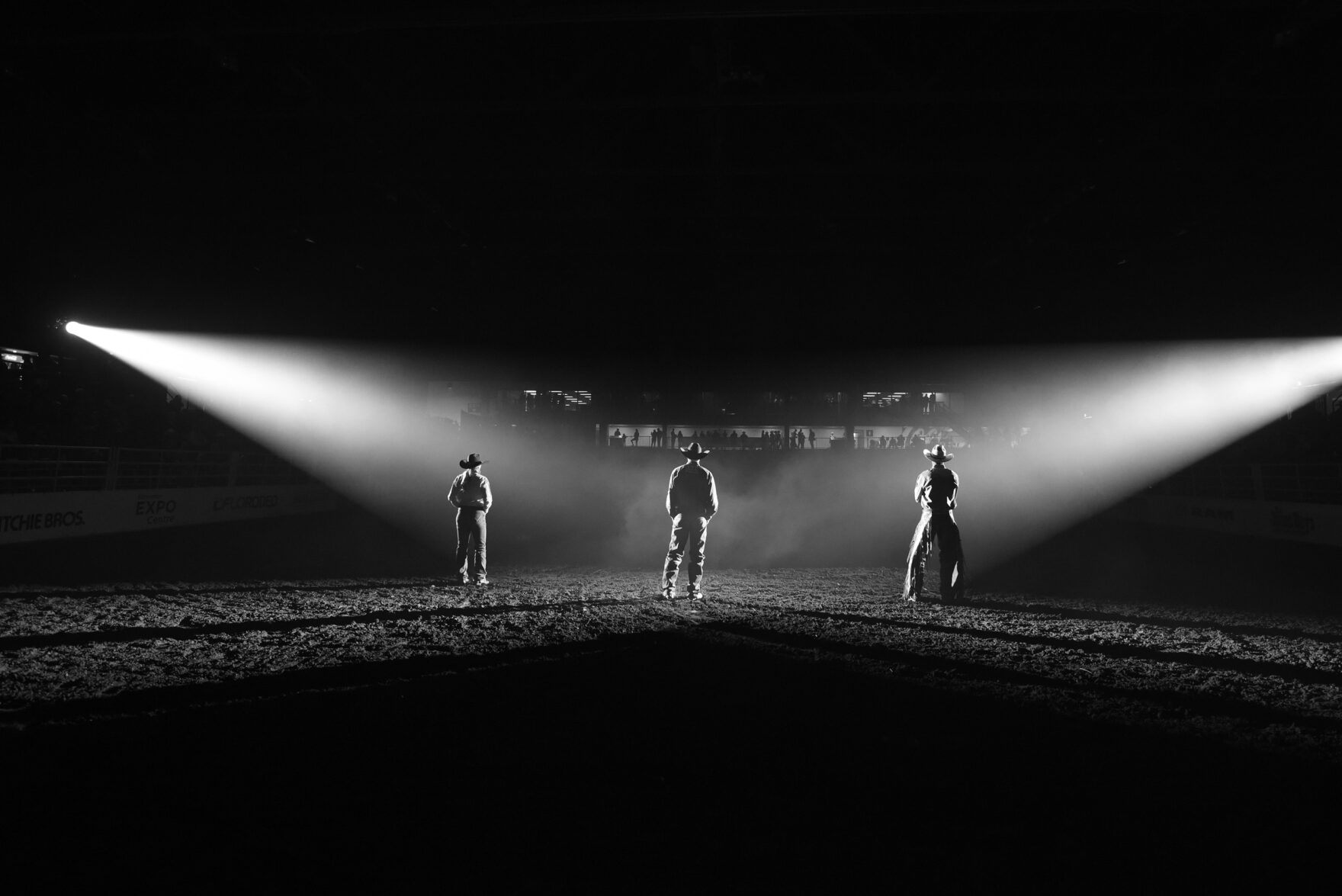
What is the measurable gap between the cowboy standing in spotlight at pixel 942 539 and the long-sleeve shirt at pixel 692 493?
249 centimetres

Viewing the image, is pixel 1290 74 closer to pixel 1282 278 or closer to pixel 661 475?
pixel 1282 278

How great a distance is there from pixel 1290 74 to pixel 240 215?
15093mm

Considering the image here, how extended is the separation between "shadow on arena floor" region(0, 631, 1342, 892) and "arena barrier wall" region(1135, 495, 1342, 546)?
1252 cm

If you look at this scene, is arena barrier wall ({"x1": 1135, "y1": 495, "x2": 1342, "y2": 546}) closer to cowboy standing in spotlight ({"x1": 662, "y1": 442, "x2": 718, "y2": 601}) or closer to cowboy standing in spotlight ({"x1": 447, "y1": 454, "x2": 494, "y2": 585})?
cowboy standing in spotlight ({"x1": 662, "y1": 442, "x2": 718, "y2": 601})

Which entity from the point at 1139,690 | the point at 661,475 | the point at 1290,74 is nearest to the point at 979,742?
the point at 1139,690

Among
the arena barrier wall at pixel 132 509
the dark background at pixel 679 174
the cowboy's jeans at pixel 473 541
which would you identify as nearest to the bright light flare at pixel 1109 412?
the dark background at pixel 679 174

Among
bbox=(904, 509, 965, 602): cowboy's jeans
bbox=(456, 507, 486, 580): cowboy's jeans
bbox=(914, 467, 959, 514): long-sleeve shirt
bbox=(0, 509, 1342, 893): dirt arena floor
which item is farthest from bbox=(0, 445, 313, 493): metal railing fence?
bbox=(914, 467, 959, 514): long-sleeve shirt

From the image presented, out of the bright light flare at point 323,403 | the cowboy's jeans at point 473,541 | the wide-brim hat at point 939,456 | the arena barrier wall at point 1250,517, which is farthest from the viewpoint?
the bright light flare at point 323,403

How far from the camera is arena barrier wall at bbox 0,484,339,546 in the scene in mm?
11391

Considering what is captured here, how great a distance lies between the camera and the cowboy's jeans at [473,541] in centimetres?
934

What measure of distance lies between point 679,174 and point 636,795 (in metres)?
9.43

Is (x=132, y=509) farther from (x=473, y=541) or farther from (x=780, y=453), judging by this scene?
(x=780, y=453)

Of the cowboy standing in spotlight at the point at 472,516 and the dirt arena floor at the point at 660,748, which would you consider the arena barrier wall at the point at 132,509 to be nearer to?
the dirt arena floor at the point at 660,748

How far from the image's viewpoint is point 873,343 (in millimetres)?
16234
